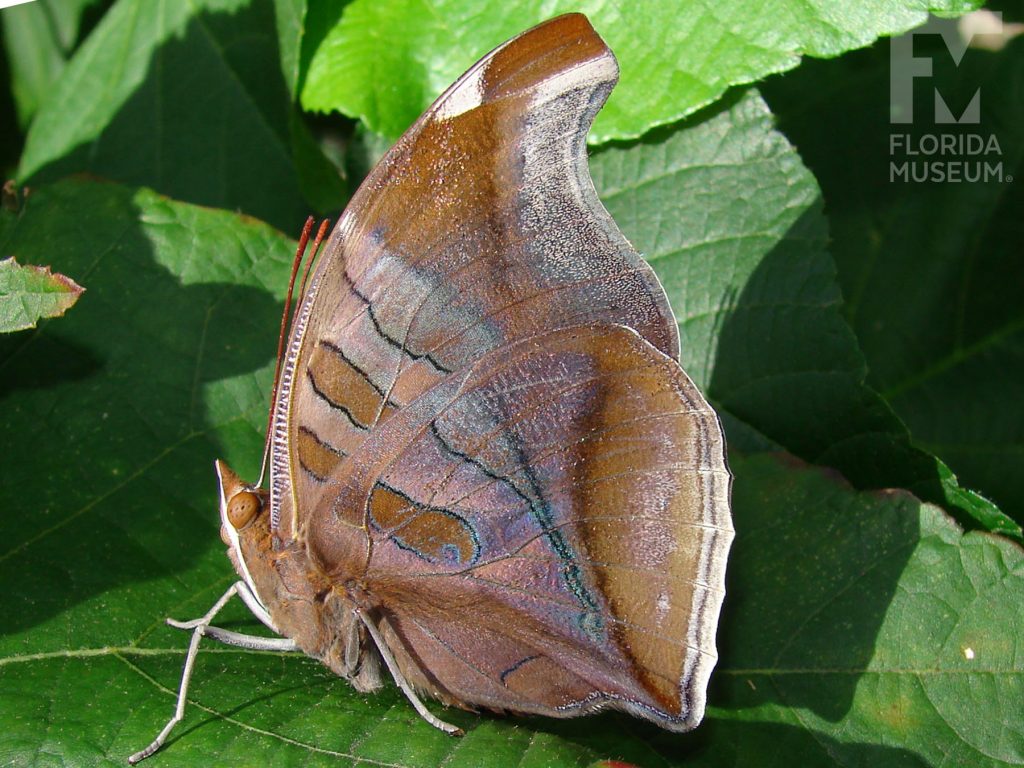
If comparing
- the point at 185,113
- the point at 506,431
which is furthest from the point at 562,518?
the point at 185,113

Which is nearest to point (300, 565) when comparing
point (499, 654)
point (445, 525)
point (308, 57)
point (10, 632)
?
point (445, 525)

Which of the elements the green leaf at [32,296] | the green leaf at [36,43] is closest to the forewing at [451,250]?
the green leaf at [32,296]

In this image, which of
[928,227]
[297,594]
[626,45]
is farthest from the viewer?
[928,227]

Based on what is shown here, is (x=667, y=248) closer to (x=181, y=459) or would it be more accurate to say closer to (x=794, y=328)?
(x=794, y=328)

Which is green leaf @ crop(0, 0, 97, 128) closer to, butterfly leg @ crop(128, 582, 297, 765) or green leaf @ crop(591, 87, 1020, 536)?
green leaf @ crop(591, 87, 1020, 536)

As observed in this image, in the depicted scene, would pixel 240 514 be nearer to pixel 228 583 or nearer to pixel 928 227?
pixel 228 583

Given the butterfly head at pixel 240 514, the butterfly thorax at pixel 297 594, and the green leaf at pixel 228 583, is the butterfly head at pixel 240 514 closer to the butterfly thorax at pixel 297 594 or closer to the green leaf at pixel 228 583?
the butterfly thorax at pixel 297 594
